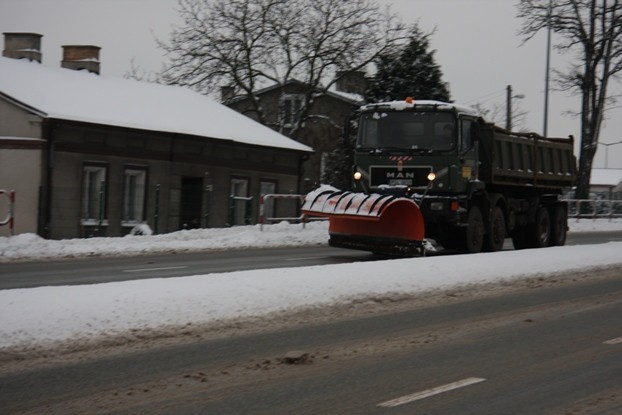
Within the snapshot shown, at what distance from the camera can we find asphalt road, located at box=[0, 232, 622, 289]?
1554cm

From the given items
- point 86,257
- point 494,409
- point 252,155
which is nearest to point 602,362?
point 494,409

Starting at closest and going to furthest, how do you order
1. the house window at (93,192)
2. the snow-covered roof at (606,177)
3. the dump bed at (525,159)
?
the dump bed at (525,159) → the house window at (93,192) → the snow-covered roof at (606,177)

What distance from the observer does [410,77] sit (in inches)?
1873

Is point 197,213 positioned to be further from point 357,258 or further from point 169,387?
point 169,387

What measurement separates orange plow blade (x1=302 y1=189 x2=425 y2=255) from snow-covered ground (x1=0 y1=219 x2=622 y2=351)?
69.2 inches

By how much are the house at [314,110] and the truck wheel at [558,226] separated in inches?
Answer: 580

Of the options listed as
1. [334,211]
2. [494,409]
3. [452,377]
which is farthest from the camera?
[334,211]

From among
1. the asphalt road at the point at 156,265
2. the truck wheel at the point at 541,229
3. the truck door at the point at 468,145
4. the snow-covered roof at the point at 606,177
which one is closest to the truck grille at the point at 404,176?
the truck door at the point at 468,145

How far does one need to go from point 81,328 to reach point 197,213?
22679 mm

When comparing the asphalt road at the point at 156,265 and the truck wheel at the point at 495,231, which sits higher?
the truck wheel at the point at 495,231

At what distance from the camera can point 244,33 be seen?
4425 cm

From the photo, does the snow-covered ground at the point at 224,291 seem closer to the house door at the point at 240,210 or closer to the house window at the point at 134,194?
the house window at the point at 134,194

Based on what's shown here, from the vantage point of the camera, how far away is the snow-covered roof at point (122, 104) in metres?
29.5

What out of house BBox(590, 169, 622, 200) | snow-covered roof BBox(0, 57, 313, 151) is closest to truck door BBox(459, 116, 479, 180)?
snow-covered roof BBox(0, 57, 313, 151)
